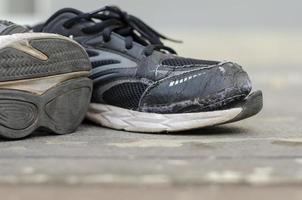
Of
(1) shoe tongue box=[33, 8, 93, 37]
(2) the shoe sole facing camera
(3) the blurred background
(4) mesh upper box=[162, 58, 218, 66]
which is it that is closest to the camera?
(2) the shoe sole facing camera

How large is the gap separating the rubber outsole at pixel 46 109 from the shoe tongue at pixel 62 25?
0.45 feet

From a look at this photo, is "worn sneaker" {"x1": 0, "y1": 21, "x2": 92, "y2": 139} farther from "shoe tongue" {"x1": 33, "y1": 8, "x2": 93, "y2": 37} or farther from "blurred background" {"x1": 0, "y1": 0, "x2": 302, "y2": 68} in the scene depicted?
"blurred background" {"x1": 0, "y1": 0, "x2": 302, "y2": 68}

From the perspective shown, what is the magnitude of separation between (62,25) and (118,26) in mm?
101

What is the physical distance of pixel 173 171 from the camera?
65cm

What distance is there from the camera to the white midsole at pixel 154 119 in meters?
0.94

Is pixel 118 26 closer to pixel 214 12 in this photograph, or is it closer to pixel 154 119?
pixel 154 119

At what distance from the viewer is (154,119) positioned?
38.6 inches

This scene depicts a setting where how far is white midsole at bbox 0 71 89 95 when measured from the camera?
2.90 ft

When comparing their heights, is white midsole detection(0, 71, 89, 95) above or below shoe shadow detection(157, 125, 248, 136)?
below

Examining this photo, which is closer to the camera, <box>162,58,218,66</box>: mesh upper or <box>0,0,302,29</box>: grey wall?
<box>162,58,218,66</box>: mesh upper

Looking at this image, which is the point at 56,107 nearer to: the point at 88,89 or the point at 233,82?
the point at 88,89

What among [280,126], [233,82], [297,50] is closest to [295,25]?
[297,50]

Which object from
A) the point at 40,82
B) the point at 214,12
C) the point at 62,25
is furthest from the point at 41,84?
the point at 214,12

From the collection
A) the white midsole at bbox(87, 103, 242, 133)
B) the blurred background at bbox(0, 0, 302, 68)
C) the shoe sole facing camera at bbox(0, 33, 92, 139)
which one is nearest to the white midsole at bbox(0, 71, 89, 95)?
the shoe sole facing camera at bbox(0, 33, 92, 139)
